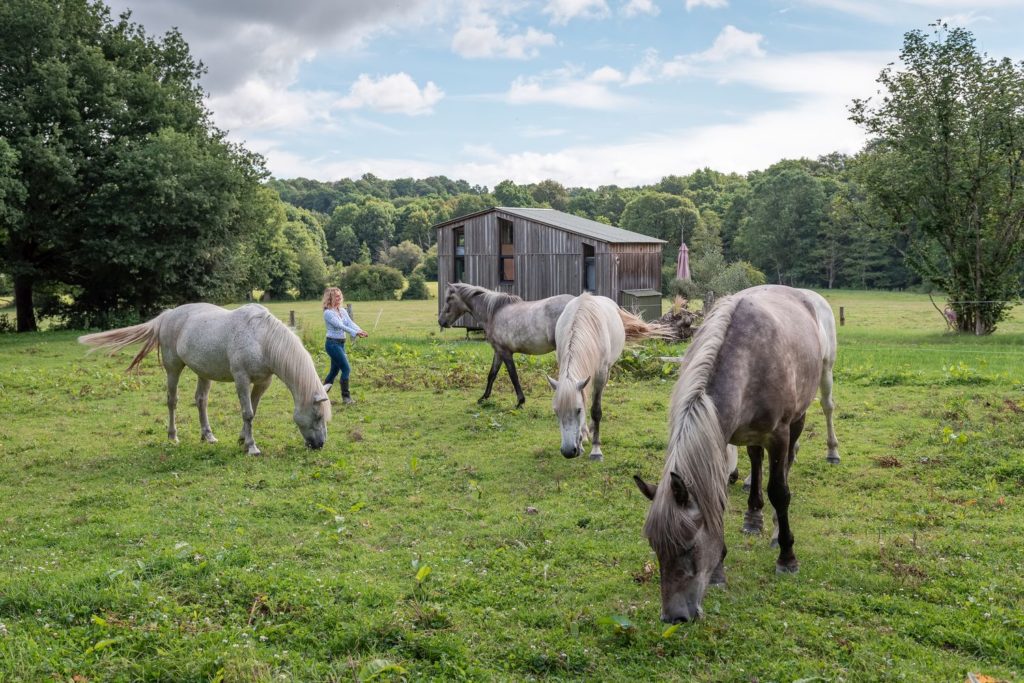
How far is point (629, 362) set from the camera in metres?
13.2

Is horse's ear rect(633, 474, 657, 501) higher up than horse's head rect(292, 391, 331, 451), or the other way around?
horse's ear rect(633, 474, 657, 501)

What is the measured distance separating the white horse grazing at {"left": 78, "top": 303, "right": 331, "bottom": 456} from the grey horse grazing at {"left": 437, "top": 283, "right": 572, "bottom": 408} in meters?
3.38

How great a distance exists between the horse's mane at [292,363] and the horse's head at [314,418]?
12 mm

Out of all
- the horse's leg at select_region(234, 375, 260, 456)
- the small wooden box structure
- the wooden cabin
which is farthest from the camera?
the small wooden box structure

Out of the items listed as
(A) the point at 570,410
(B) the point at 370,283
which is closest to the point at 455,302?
(A) the point at 570,410

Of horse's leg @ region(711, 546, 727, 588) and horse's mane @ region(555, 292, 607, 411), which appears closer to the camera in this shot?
horse's leg @ region(711, 546, 727, 588)

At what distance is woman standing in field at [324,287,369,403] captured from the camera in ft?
36.1

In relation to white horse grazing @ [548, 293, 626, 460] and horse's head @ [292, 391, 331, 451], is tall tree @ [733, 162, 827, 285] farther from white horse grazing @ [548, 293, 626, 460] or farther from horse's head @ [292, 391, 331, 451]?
horse's head @ [292, 391, 331, 451]

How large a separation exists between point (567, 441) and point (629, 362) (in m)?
6.13

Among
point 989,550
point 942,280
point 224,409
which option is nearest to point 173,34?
point 224,409

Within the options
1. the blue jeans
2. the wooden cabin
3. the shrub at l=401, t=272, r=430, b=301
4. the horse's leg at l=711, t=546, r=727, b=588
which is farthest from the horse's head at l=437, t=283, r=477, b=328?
the shrub at l=401, t=272, r=430, b=301

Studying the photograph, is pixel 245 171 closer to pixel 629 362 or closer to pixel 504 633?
pixel 629 362

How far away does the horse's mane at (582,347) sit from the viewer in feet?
24.9

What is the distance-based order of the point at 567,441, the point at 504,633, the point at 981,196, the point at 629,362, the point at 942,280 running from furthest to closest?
the point at 942,280
the point at 981,196
the point at 629,362
the point at 567,441
the point at 504,633
